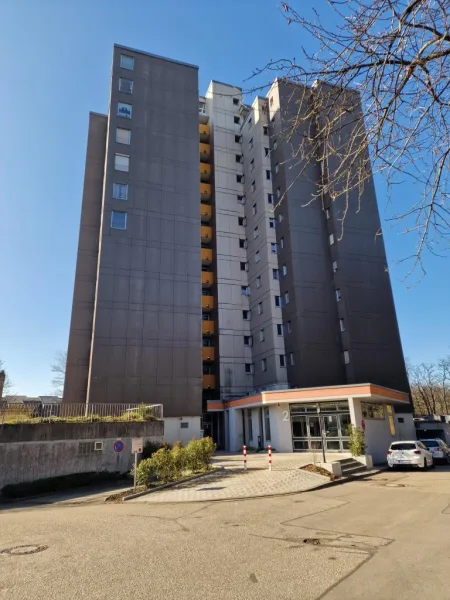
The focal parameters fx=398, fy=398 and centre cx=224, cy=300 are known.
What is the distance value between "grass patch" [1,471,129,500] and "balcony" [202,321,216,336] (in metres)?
24.5

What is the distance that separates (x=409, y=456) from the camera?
21.1m

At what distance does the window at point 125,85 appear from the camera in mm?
40656

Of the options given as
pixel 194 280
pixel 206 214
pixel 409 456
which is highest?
pixel 206 214

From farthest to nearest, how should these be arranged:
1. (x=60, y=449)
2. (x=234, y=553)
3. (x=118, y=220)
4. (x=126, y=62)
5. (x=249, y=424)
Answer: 1. (x=126, y=62)
2. (x=118, y=220)
3. (x=249, y=424)
4. (x=60, y=449)
5. (x=234, y=553)

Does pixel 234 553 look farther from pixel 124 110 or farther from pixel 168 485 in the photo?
pixel 124 110

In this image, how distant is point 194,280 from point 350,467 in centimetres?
2178

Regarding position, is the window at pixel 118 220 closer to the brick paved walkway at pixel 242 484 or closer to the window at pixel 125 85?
the window at pixel 125 85

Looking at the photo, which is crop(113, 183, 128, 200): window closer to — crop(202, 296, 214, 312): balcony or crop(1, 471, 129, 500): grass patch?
crop(202, 296, 214, 312): balcony

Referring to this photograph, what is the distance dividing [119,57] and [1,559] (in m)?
46.8

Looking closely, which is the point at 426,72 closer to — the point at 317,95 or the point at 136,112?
the point at 317,95

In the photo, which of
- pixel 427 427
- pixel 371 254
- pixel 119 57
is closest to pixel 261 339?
pixel 371 254

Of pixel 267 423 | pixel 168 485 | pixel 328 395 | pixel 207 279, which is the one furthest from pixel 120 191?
pixel 168 485

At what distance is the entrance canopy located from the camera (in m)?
25.1

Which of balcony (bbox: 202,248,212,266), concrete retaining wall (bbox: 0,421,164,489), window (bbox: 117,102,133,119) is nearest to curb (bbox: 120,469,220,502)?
concrete retaining wall (bbox: 0,421,164,489)
